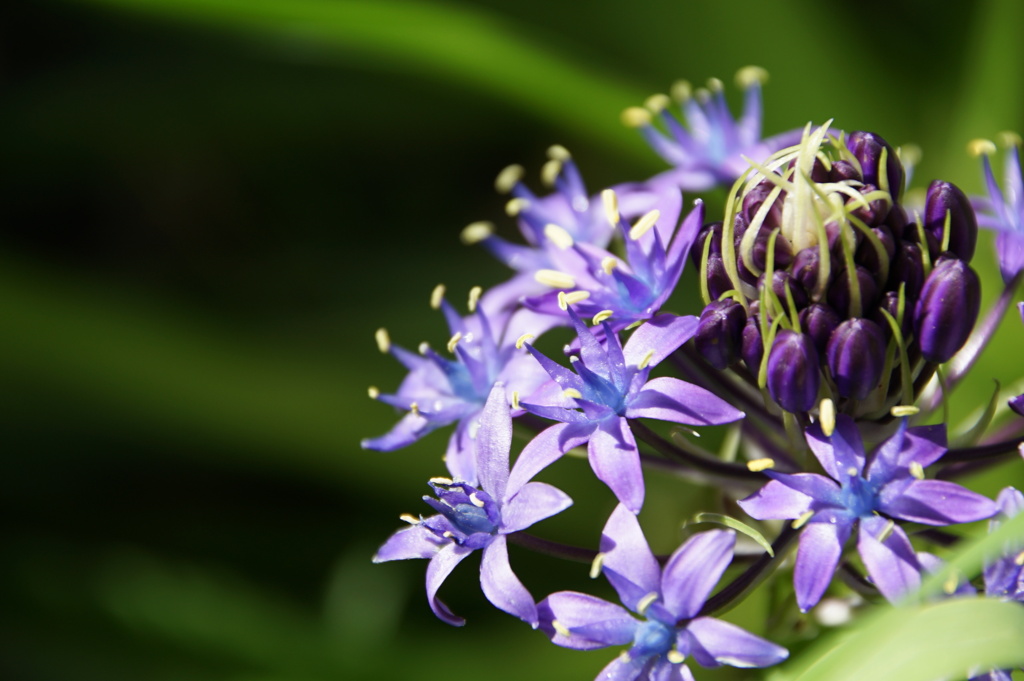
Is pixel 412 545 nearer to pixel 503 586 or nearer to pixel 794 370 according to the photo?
pixel 503 586

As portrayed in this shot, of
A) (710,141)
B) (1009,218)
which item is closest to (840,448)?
(1009,218)

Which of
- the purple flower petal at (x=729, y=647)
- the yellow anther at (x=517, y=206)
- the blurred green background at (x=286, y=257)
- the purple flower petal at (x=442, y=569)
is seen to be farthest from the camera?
the blurred green background at (x=286, y=257)

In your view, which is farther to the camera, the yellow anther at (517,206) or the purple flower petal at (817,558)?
the yellow anther at (517,206)

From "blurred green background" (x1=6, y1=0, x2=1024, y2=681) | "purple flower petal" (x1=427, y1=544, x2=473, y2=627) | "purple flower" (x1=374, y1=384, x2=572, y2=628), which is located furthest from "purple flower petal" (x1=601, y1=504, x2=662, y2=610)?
"blurred green background" (x1=6, y1=0, x2=1024, y2=681)

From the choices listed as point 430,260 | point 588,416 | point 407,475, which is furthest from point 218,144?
point 588,416

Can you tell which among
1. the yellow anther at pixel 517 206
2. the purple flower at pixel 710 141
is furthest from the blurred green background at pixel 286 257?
the yellow anther at pixel 517 206

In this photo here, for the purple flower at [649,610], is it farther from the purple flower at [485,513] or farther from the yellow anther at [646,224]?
the yellow anther at [646,224]
